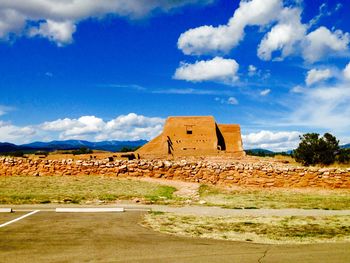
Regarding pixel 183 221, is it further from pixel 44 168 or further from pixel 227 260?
pixel 44 168

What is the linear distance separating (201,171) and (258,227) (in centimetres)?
1517

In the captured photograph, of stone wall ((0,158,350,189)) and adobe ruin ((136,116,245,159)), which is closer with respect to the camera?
stone wall ((0,158,350,189))

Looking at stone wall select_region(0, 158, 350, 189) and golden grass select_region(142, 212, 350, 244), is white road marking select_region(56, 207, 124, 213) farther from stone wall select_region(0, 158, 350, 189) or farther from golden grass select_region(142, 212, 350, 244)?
stone wall select_region(0, 158, 350, 189)

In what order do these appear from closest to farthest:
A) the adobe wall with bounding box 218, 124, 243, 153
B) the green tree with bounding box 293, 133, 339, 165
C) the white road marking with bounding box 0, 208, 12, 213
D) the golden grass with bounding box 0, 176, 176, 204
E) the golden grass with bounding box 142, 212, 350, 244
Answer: the golden grass with bounding box 142, 212, 350, 244, the white road marking with bounding box 0, 208, 12, 213, the golden grass with bounding box 0, 176, 176, 204, the green tree with bounding box 293, 133, 339, 165, the adobe wall with bounding box 218, 124, 243, 153

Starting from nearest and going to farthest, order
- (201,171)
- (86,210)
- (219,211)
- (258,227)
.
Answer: (258,227) → (86,210) → (219,211) → (201,171)

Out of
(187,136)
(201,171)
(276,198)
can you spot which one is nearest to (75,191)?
(276,198)

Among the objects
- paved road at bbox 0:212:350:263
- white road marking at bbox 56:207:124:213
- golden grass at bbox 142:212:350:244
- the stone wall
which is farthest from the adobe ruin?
paved road at bbox 0:212:350:263

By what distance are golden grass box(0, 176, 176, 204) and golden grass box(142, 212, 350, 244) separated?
4672 millimetres

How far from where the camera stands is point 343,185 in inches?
856

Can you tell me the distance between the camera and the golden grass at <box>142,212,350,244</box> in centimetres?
845

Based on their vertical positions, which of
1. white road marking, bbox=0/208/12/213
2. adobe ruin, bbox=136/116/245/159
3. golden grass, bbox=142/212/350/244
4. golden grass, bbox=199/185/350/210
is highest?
adobe ruin, bbox=136/116/245/159

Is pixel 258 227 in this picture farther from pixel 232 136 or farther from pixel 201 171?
pixel 232 136

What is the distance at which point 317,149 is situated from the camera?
131ft

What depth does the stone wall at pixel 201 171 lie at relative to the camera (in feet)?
72.7
